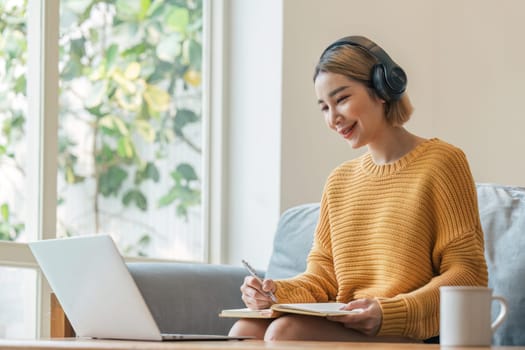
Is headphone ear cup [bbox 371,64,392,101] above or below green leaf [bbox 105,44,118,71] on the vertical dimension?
below

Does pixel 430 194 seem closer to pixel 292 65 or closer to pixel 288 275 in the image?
pixel 288 275

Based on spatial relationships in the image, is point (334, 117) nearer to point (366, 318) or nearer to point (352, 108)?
point (352, 108)

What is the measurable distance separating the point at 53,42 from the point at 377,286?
1.37 metres

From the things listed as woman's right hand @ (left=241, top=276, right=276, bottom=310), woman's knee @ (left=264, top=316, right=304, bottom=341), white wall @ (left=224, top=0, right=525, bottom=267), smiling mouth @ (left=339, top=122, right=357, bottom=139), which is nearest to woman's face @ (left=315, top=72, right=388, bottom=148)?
smiling mouth @ (left=339, top=122, right=357, bottom=139)

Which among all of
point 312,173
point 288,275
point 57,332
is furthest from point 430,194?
point 312,173

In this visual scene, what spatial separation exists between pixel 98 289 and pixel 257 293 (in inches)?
16.7

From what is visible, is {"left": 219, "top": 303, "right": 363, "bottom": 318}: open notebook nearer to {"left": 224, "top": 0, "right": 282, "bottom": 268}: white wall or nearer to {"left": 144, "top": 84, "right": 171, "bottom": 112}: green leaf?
{"left": 224, "top": 0, "right": 282, "bottom": 268}: white wall

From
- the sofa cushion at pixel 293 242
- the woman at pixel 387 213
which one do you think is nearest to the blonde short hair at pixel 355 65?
the woman at pixel 387 213

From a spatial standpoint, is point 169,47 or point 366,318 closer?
point 366,318

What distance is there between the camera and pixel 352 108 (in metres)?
2.01

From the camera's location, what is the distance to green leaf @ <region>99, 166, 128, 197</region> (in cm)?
312

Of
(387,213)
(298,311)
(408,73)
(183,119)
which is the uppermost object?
(408,73)

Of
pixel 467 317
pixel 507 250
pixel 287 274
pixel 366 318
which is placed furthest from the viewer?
pixel 287 274

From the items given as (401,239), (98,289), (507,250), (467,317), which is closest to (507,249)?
(507,250)
